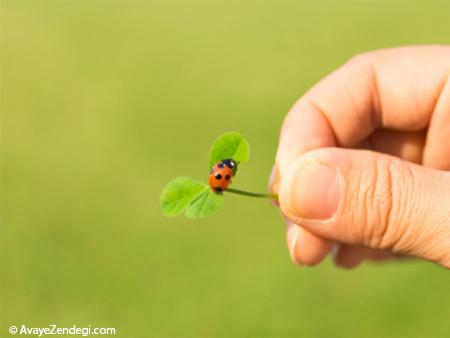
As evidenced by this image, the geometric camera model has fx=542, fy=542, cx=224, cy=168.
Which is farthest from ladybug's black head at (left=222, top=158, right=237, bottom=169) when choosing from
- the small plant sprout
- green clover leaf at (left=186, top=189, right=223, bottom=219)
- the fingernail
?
the fingernail

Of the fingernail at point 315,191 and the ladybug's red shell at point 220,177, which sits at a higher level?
the ladybug's red shell at point 220,177

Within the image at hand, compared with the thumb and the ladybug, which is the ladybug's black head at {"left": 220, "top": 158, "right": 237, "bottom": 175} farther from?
the thumb

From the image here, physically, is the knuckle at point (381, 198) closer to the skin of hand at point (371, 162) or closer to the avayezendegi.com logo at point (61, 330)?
the skin of hand at point (371, 162)

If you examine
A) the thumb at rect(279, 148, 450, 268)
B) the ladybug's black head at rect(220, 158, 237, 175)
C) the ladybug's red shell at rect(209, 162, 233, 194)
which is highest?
the ladybug's black head at rect(220, 158, 237, 175)

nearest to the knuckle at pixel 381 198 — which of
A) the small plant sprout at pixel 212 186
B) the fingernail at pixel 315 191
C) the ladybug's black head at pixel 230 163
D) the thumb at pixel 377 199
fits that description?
the thumb at pixel 377 199

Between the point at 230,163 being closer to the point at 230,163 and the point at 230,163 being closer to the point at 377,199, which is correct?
the point at 230,163

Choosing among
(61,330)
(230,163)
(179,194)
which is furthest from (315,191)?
(61,330)
